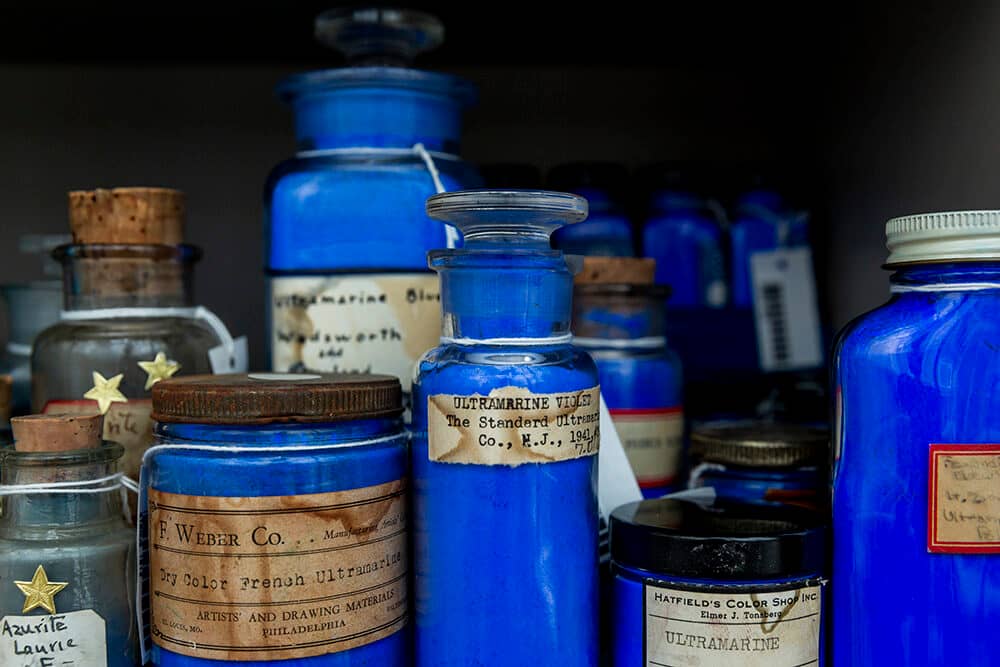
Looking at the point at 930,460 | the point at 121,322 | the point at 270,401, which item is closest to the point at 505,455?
the point at 270,401

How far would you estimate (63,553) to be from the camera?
0.52 m

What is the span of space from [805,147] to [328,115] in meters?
0.56

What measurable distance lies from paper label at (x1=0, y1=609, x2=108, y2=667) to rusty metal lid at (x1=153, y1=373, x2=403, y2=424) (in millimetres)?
130

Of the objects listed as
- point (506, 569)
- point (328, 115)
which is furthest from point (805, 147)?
point (506, 569)

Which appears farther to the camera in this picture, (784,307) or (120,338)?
(784,307)

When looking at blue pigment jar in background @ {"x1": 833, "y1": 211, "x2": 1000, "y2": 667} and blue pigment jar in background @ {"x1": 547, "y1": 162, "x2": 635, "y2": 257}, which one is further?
blue pigment jar in background @ {"x1": 547, "y1": 162, "x2": 635, "y2": 257}

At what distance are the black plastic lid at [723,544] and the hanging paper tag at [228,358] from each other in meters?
0.33

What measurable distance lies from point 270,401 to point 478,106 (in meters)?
0.61

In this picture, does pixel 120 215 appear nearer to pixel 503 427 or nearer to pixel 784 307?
pixel 503 427

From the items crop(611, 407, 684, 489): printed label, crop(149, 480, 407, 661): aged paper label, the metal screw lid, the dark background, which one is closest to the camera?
crop(149, 480, 407, 661): aged paper label

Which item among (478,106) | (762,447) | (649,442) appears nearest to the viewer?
(762,447)

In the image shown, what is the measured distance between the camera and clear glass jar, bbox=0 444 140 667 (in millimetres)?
519

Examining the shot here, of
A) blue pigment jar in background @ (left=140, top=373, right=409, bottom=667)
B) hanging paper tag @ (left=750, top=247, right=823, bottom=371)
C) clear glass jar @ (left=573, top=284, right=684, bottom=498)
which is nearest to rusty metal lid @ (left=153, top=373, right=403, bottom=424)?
blue pigment jar in background @ (left=140, top=373, right=409, bottom=667)

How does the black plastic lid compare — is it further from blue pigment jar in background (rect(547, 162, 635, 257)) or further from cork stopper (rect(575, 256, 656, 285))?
blue pigment jar in background (rect(547, 162, 635, 257))
